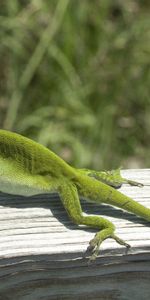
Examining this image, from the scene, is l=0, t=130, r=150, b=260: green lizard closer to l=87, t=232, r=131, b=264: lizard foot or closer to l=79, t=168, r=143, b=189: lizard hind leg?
l=79, t=168, r=143, b=189: lizard hind leg

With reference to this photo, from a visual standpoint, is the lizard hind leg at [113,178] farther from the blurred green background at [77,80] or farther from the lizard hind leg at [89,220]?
the blurred green background at [77,80]

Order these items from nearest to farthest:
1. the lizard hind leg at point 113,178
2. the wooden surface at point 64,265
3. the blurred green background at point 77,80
A: the wooden surface at point 64,265 < the lizard hind leg at point 113,178 < the blurred green background at point 77,80

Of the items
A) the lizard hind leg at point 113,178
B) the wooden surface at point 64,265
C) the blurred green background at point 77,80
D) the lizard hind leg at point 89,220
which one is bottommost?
the wooden surface at point 64,265

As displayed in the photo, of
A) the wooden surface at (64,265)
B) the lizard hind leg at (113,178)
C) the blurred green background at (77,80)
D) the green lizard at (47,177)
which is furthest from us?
the blurred green background at (77,80)

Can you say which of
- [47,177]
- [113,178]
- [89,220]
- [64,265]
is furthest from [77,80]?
[64,265]

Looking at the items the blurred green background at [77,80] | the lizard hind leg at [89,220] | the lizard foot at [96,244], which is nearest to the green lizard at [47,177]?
the lizard hind leg at [89,220]

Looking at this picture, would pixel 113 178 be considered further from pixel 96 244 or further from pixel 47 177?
pixel 96 244

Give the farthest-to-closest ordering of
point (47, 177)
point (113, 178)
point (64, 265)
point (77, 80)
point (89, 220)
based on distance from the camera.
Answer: point (77, 80)
point (47, 177)
point (113, 178)
point (89, 220)
point (64, 265)

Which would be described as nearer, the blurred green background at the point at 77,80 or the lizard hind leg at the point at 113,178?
the lizard hind leg at the point at 113,178
